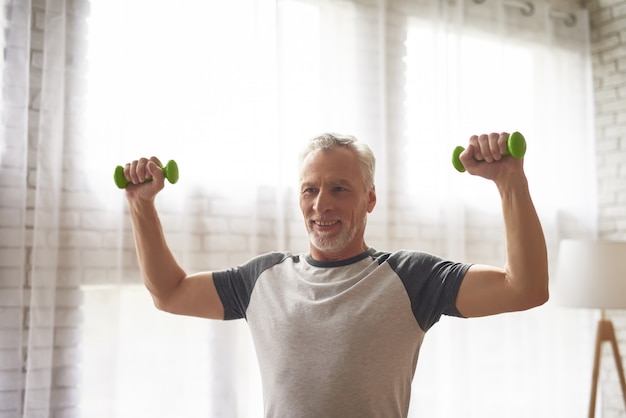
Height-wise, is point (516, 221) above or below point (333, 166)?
below

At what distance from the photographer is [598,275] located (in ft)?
10.9

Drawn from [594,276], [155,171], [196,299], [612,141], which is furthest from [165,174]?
[612,141]

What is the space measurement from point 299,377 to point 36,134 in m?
1.34

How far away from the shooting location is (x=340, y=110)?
3176 mm

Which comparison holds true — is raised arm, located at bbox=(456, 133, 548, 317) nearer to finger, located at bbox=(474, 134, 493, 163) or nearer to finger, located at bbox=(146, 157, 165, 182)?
finger, located at bbox=(474, 134, 493, 163)

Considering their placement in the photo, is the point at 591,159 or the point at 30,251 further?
the point at 591,159

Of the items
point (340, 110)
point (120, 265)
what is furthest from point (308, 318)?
point (340, 110)

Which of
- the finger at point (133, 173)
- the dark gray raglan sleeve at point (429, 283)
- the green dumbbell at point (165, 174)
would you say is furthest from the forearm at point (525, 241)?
the finger at point (133, 173)

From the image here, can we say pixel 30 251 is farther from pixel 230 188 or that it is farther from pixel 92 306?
pixel 230 188

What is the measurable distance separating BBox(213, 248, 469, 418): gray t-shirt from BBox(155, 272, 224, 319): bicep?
160mm

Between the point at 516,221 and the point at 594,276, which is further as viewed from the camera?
the point at 594,276

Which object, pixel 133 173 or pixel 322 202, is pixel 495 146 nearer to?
pixel 322 202

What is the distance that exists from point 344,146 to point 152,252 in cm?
56

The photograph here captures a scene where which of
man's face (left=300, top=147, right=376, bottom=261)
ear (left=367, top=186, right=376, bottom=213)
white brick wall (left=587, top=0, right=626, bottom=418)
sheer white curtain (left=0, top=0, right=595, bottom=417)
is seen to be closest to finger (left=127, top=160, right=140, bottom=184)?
man's face (left=300, top=147, right=376, bottom=261)
